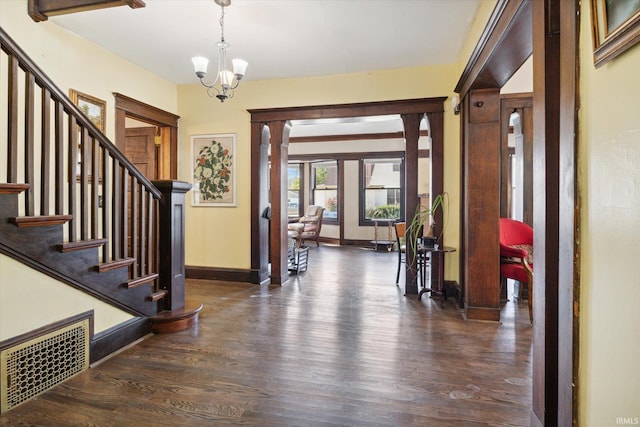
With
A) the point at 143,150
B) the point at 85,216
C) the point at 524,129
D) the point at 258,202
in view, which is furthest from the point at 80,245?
the point at 524,129

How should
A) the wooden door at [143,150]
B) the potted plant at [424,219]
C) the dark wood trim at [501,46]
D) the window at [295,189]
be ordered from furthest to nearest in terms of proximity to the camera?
the window at [295,189] → the wooden door at [143,150] → the potted plant at [424,219] → the dark wood trim at [501,46]

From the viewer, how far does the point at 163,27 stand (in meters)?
3.18

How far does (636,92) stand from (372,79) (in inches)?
139

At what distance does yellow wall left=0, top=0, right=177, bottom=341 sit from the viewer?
182cm

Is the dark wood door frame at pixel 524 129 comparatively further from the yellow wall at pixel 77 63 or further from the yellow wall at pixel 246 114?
the yellow wall at pixel 77 63

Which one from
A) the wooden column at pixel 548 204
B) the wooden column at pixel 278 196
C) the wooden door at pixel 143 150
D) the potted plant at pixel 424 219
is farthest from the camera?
the wooden door at pixel 143 150

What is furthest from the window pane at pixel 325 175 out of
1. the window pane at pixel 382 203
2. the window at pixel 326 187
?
the window pane at pixel 382 203

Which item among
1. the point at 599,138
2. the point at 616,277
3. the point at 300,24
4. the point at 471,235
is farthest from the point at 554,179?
the point at 300,24

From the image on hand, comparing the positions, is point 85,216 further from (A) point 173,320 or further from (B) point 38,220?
(A) point 173,320

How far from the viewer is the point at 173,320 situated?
2.82m

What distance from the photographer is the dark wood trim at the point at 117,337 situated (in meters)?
2.28

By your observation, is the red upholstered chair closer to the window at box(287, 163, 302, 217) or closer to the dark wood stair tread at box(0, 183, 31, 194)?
the dark wood stair tread at box(0, 183, 31, 194)

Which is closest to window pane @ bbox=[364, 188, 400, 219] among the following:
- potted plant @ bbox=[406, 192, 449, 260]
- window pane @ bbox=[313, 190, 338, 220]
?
window pane @ bbox=[313, 190, 338, 220]

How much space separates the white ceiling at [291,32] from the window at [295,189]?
5.10m
